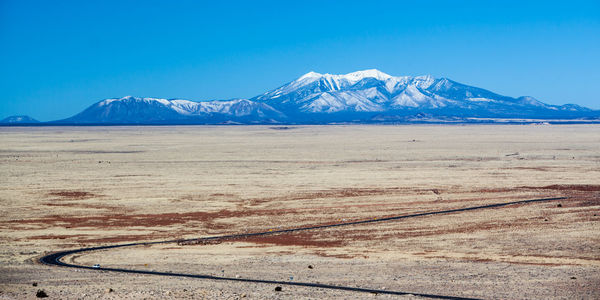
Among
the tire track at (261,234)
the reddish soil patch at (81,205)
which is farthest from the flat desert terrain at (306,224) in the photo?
the tire track at (261,234)

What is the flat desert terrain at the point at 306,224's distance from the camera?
19.7 metres

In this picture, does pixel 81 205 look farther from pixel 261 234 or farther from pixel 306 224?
pixel 306 224

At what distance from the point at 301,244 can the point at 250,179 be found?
23.4 m

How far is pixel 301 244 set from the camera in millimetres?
27078

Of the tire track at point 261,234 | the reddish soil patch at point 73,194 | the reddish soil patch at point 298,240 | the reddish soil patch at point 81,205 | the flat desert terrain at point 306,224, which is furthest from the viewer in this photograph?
the reddish soil patch at point 73,194

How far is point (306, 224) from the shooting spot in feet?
105

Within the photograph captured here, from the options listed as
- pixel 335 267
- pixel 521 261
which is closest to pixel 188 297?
pixel 335 267

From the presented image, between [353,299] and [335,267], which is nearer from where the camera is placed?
[353,299]

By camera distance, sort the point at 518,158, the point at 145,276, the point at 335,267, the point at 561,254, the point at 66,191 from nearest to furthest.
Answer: the point at 145,276, the point at 335,267, the point at 561,254, the point at 66,191, the point at 518,158

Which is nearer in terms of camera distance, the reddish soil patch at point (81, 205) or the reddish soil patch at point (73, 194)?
the reddish soil patch at point (81, 205)

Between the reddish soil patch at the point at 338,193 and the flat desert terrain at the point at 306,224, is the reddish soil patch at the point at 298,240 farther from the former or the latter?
the reddish soil patch at the point at 338,193

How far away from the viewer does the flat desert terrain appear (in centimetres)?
1973

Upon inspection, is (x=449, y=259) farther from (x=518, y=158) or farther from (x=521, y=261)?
(x=518, y=158)

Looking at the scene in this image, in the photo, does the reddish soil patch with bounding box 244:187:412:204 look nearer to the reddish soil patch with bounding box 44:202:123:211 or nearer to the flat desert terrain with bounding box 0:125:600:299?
the flat desert terrain with bounding box 0:125:600:299
